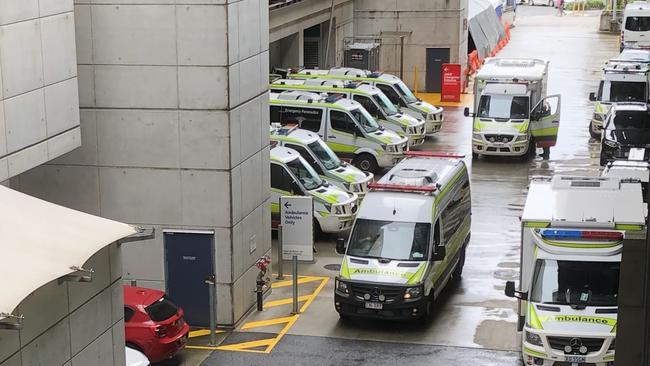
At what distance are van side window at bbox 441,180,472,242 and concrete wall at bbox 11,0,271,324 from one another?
4036mm

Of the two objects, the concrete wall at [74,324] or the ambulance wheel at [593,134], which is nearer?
the concrete wall at [74,324]

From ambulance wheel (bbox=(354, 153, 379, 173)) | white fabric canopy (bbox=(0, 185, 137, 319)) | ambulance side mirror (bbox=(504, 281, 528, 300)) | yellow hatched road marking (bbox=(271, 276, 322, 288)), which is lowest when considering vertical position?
yellow hatched road marking (bbox=(271, 276, 322, 288))

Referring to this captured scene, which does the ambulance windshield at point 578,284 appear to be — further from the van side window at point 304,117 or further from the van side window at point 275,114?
the van side window at point 275,114

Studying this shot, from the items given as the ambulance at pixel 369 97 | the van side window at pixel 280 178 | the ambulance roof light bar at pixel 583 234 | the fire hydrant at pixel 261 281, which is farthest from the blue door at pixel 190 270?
the ambulance at pixel 369 97

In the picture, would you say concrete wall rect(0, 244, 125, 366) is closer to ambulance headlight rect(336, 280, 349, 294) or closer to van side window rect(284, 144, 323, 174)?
ambulance headlight rect(336, 280, 349, 294)

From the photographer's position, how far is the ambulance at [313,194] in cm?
2616

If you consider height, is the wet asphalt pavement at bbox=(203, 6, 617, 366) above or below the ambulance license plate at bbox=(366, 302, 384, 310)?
below

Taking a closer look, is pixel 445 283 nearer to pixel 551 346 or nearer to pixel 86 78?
pixel 551 346

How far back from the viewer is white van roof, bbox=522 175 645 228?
17.3 metres

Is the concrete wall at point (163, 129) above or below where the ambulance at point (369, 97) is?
above

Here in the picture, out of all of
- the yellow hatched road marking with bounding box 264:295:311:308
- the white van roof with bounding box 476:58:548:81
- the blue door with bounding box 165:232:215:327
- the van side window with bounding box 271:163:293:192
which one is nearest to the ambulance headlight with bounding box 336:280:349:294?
the yellow hatched road marking with bounding box 264:295:311:308

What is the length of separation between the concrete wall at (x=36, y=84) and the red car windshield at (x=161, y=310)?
2.92 metres

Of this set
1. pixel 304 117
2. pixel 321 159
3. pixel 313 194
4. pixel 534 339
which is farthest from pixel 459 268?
pixel 304 117

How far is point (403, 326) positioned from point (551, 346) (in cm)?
435
